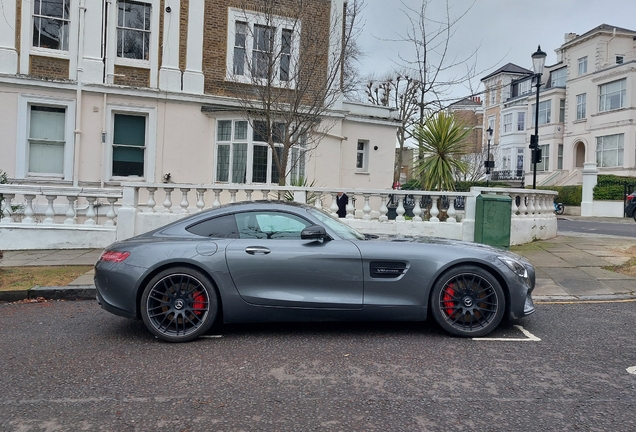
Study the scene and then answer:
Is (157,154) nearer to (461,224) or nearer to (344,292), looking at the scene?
(461,224)

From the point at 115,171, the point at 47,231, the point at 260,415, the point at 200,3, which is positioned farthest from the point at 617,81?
the point at 260,415

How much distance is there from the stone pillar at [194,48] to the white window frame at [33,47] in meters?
3.19

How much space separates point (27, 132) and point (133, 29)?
14.2 ft

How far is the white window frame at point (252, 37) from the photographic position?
11992mm

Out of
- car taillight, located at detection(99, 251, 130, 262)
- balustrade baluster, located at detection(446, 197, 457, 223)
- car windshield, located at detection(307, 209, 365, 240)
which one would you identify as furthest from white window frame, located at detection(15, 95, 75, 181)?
car windshield, located at detection(307, 209, 365, 240)

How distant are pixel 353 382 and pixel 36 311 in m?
4.54

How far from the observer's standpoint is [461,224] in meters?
10.4

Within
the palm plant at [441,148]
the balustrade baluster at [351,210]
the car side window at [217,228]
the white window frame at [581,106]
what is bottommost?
the car side window at [217,228]

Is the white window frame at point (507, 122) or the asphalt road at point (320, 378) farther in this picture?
the white window frame at point (507, 122)

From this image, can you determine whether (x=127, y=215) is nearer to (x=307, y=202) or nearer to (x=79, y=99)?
(x=307, y=202)

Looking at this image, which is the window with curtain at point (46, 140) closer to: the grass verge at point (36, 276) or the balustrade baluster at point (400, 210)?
the grass verge at point (36, 276)

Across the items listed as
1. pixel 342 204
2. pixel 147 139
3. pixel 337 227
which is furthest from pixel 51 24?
pixel 337 227

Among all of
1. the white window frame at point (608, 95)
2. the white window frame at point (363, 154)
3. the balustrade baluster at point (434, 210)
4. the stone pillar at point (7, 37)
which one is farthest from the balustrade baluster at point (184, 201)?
the white window frame at point (608, 95)

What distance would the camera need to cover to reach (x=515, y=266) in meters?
5.21
